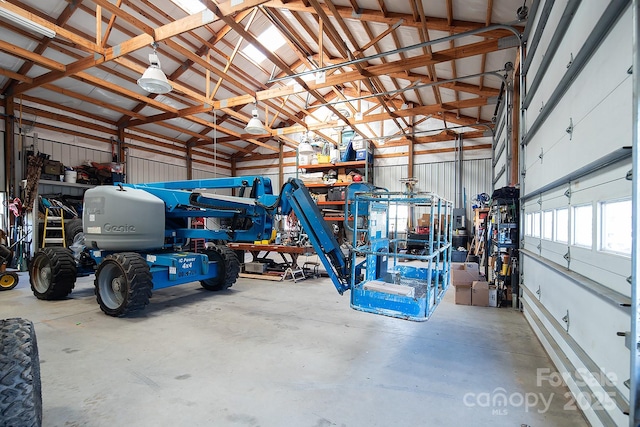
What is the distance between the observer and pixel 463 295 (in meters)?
5.95

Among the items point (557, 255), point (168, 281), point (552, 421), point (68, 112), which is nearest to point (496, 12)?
point (557, 255)

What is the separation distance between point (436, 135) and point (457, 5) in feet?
26.5

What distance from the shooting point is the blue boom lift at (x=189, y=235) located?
402 centimetres

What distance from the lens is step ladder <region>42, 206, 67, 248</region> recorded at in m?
8.61

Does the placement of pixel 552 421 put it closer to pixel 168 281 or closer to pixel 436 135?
pixel 168 281

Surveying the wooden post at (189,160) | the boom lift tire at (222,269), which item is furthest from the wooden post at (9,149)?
the boom lift tire at (222,269)

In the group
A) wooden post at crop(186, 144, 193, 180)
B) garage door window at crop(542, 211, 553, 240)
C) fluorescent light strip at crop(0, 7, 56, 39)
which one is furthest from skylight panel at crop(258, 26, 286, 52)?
garage door window at crop(542, 211, 553, 240)

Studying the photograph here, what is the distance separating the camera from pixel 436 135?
547 inches

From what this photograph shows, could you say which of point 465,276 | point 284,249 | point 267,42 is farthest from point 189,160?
point 465,276

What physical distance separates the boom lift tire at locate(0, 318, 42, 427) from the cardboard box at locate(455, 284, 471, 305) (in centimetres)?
592

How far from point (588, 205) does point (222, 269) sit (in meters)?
5.90

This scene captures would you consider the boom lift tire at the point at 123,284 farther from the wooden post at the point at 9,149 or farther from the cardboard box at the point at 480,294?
the wooden post at the point at 9,149

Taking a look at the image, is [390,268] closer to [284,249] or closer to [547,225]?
[547,225]

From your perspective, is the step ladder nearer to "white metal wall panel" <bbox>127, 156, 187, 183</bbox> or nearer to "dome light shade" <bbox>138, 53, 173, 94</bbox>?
"white metal wall panel" <bbox>127, 156, 187, 183</bbox>
